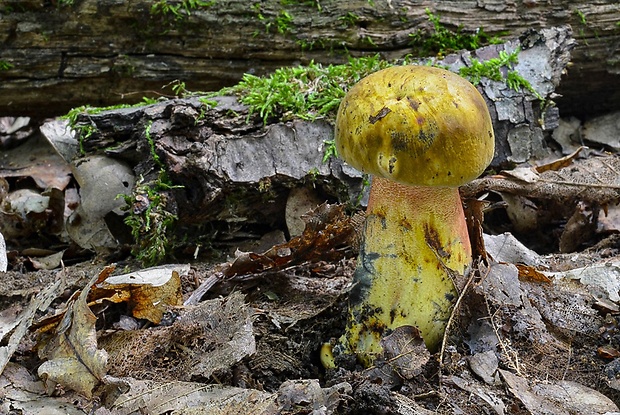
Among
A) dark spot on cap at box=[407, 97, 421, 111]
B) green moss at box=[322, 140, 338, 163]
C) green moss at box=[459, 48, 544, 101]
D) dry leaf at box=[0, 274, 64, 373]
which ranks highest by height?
dark spot on cap at box=[407, 97, 421, 111]

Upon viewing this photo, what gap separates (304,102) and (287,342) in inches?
59.7

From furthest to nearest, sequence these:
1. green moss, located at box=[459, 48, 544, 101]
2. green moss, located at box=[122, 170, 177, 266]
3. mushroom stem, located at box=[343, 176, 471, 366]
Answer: green moss, located at box=[459, 48, 544, 101]
green moss, located at box=[122, 170, 177, 266]
mushroom stem, located at box=[343, 176, 471, 366]

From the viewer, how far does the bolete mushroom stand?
2117 mm

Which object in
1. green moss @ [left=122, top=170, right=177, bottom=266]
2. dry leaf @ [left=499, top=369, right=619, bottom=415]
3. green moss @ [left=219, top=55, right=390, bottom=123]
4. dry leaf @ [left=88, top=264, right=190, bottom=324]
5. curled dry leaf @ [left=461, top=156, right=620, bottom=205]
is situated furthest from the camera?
green moss @ [left=219, top=55, right=390, bottom=123]

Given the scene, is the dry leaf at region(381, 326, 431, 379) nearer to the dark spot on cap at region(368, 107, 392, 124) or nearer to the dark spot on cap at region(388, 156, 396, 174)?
the dark spot on cap at region(388, 156, 396, 174)

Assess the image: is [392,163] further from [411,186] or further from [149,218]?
[149,218]

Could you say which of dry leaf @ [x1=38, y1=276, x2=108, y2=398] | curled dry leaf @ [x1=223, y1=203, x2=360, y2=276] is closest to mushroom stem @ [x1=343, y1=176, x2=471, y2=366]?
curled dry leaf @ [x1=223, y1=203, x2=360, y2=276]

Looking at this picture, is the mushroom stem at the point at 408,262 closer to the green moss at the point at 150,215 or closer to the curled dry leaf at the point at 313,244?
the curled dry leaf at the point at 313,244

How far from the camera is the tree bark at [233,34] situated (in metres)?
4.36

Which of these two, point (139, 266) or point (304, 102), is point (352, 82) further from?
point (139, 266)

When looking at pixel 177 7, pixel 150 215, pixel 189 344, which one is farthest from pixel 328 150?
pixel 177 7

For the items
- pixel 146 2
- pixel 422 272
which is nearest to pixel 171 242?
pixel 422 272

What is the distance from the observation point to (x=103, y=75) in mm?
4551

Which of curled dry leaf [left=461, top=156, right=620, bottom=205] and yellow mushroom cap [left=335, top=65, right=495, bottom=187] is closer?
yellow mushroom cap [left=335, top=65, right=495, bottom=187]
